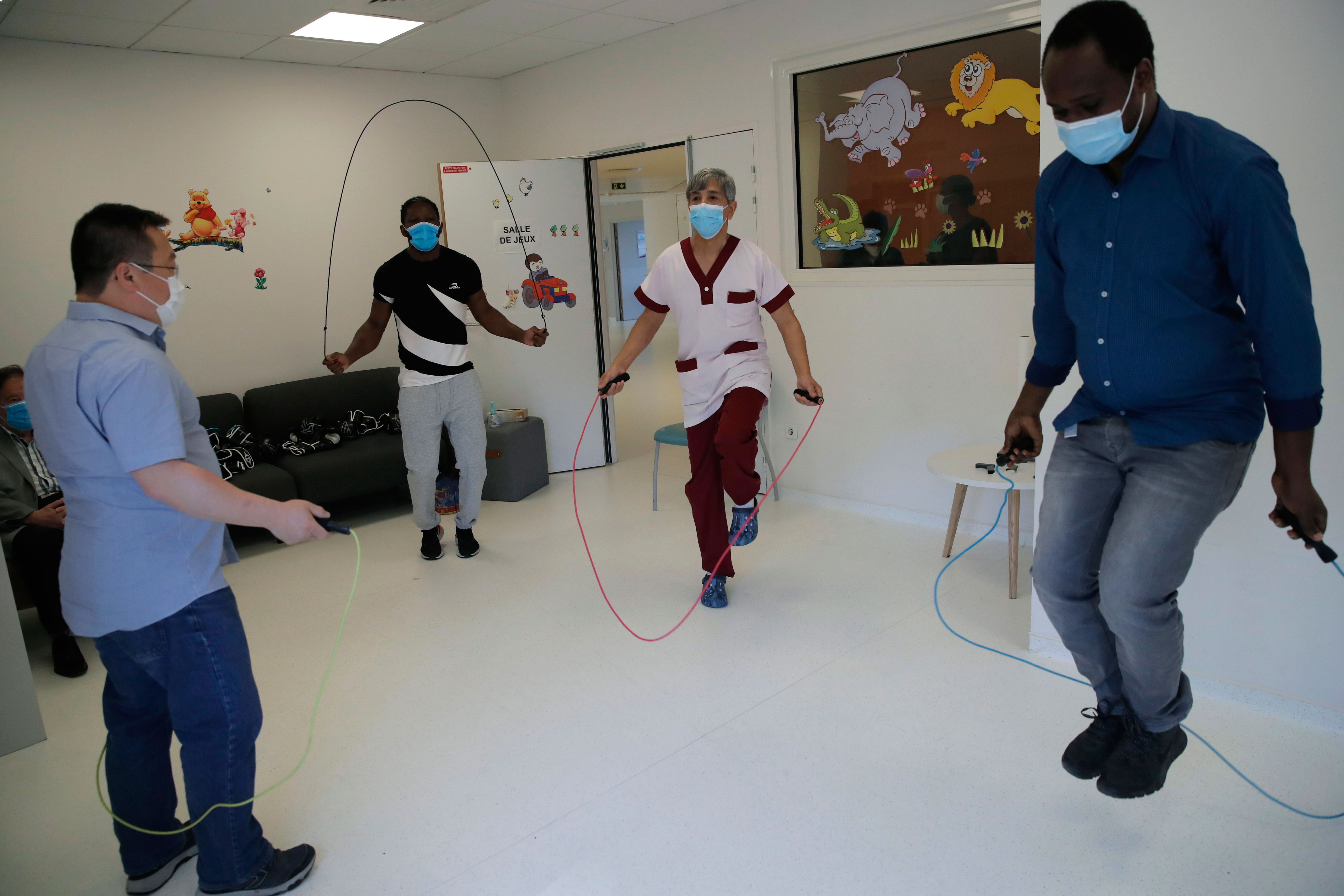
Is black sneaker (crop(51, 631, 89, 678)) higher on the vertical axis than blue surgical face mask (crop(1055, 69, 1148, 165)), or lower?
lower

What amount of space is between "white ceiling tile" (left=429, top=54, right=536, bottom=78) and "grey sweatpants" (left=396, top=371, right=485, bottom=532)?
2.78 meters

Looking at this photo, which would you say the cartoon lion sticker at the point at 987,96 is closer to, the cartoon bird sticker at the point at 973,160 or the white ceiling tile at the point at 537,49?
the cartoon bird sticker at the point at 973,160

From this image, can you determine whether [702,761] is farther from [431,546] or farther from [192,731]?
[431,546]

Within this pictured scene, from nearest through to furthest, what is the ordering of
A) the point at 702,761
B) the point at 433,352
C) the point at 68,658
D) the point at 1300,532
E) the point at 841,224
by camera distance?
the point at 1300,532 < the point at 702,761 < the point at 68,658 < the point at 433,352 < the point at 841,224

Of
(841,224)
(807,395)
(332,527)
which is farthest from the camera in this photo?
(841,224)

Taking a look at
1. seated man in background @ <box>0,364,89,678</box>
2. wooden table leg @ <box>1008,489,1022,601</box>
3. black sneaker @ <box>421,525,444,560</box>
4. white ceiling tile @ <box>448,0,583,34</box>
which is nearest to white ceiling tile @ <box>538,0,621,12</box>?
white ceiling tile @ <box>448,0,583,34</box>

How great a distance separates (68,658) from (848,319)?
3853mm

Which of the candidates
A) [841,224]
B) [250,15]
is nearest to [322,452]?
[250,15]

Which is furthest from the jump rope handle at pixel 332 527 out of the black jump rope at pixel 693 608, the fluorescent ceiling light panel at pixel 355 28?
the fluorescent ceiling light panel at pixel 355 28

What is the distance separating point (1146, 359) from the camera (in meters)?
1.74

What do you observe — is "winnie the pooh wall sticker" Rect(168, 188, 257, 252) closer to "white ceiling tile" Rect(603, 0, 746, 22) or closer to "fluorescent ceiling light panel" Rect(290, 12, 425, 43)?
"fluorescent ceiling light panel" Rect(290, 12, 425, 43)

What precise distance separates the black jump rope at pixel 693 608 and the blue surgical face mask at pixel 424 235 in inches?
26.3

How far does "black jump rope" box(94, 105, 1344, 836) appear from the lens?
1.65 m

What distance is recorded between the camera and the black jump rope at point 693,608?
5.41ft
